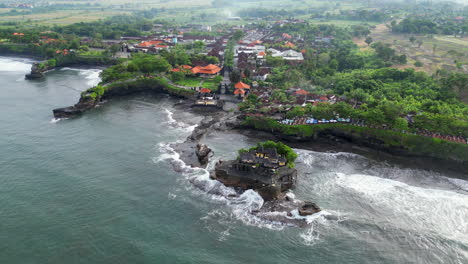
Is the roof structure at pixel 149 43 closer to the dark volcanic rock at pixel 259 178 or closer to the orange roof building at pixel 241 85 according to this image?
the orange roof building at pixel 241 85

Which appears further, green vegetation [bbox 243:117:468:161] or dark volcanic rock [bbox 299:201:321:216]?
green vegetation [bbox 243:117:468:161]

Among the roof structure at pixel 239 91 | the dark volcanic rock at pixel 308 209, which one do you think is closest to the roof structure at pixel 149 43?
the roof structure at pixel 239 91

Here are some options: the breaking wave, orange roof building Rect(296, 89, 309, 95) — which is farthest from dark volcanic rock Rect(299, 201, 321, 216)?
orange roof building Rect(296, 89, 309, 95)

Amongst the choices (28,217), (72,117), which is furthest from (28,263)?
(72,117)

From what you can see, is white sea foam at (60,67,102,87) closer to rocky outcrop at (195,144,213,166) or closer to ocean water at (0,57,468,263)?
ocean water at (0,57,468,263)

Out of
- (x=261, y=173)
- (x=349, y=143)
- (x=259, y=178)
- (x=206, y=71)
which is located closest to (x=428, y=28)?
(x=206, y=71)

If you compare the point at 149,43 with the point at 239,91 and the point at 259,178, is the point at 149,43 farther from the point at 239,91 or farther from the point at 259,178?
the point at 259,178
